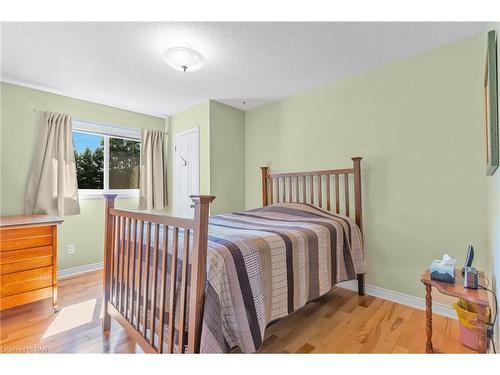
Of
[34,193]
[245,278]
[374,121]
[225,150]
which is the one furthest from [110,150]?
[374,121]

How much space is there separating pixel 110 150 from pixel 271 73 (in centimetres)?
245

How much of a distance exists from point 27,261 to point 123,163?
1.81 m

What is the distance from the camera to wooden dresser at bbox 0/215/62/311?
5.93 feet

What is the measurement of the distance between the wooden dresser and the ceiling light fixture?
5.55ft

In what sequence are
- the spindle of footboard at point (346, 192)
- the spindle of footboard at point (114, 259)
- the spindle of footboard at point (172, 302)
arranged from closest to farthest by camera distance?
the spindle of footboard at point (172, 302)
the spindle of footboard at point (114, 259)
the spindle of footboard at point (346, 192)

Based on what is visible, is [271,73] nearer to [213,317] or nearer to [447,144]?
[447,144]

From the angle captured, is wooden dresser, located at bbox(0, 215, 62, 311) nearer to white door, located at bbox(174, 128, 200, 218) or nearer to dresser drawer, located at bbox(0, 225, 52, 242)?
dresser drawer, located at bbox(0, 225, 52, 242)

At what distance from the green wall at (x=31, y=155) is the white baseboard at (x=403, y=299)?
3121 millimetres

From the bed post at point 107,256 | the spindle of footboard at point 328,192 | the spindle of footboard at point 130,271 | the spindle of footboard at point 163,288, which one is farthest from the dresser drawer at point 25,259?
the spindle of footboard at point 328,192

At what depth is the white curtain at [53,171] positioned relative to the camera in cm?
Answer: 258

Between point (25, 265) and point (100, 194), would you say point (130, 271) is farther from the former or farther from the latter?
point (100, 194)

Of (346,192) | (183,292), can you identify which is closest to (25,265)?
(183,292)

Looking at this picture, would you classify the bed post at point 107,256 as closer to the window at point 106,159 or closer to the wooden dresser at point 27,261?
the wooden dresser at point 27,261

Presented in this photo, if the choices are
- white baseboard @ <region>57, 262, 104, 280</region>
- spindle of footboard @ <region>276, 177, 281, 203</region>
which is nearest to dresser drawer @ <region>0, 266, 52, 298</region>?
white baseboard @ <region>57, 262, 104, 280</region>
